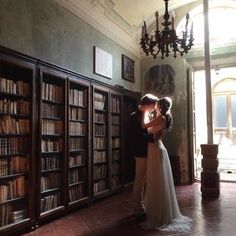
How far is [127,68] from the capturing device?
7.27 meters

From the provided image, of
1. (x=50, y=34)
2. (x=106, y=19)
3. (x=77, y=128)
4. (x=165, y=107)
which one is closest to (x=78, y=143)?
(x=77, y=128)

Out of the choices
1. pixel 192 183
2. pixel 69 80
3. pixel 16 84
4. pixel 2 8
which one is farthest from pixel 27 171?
pixel 192 183

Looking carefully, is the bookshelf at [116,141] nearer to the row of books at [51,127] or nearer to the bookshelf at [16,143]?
the row of books at [51,127]

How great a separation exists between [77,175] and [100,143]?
909 mm

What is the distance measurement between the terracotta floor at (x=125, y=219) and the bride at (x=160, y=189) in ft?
0.63

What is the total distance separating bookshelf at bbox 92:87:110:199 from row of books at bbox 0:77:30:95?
1695 millimetres

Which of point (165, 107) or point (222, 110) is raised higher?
point (222, 110)

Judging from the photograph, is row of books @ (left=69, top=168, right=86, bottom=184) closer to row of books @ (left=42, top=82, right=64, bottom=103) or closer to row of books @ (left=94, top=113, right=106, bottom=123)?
row of books @ (left=94, top=113, right=106, bottom=123)

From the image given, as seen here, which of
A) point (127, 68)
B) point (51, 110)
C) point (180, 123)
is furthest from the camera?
point (180, 123)

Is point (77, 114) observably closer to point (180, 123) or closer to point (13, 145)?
point (13, 145)

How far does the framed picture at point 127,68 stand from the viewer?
7079 mm

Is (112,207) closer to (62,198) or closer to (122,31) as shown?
(62,198)

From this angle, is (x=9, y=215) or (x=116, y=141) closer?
(x=9, y=215)

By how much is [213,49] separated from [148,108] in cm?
A: 412
